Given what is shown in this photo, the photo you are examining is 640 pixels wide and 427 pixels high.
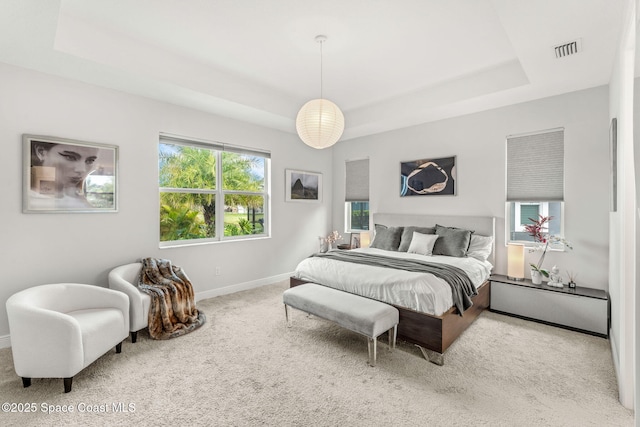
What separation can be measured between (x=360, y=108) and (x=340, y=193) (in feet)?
5.56

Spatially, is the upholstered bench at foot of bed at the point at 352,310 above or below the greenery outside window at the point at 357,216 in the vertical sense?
below

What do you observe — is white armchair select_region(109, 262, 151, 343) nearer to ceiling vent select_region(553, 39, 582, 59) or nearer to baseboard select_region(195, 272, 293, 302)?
baseboard select_region(195, 272, 293, 302)

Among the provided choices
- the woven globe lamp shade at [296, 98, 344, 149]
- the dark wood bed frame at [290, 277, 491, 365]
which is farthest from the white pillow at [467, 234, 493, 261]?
the woven globe lamp shade at [296, 98, 344, 149]

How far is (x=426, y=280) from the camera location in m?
2.75

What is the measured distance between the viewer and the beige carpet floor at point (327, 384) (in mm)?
1889

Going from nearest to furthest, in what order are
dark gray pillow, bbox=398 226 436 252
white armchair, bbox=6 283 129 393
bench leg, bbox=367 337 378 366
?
1. white armchair, bbox=6 283 129 393
2. bench leg, bbox=367 337 378 366
3. dark gray pillow, bbox=398 226 436 252

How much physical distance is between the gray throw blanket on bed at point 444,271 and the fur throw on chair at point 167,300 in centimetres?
173

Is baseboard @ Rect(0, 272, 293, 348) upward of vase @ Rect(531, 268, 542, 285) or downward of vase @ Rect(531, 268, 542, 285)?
downward

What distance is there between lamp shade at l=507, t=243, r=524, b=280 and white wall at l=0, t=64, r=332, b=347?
340cm

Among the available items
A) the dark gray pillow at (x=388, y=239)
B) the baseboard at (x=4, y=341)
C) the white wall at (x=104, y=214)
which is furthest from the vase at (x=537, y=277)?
the baseboard at (x=4, y=341)

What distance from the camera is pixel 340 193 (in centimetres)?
592

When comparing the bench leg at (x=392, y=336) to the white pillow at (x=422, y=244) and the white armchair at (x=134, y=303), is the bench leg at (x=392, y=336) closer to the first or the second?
the white pillow at (x=422, y=244)

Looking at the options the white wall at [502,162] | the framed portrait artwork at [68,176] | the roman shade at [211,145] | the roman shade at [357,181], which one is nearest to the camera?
the framed portrait artwork at [68,176]

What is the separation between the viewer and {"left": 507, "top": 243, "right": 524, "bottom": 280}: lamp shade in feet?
12.1
